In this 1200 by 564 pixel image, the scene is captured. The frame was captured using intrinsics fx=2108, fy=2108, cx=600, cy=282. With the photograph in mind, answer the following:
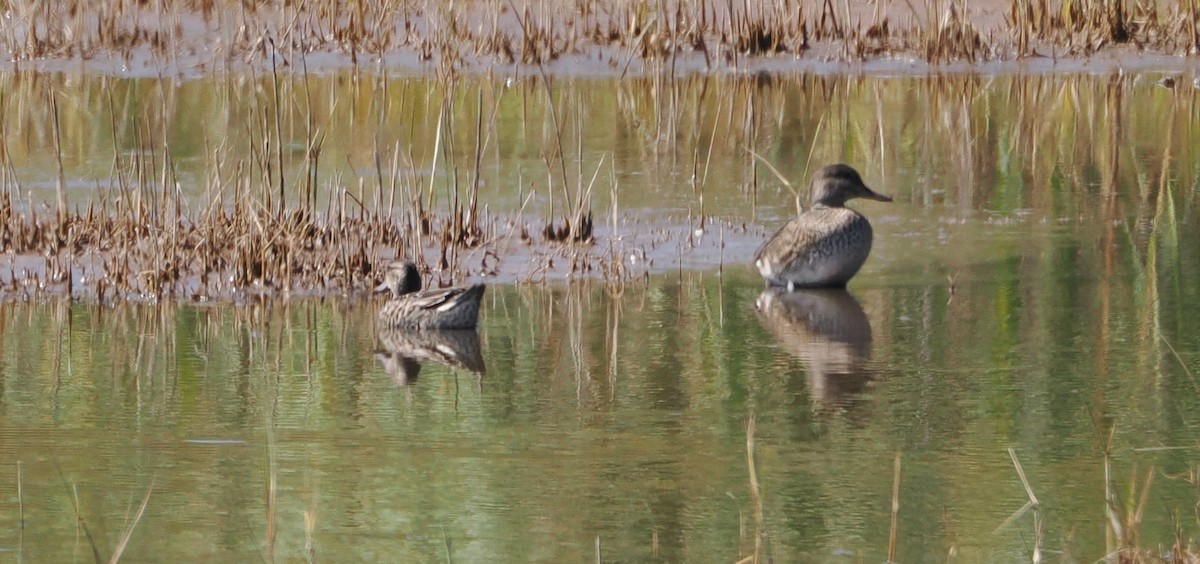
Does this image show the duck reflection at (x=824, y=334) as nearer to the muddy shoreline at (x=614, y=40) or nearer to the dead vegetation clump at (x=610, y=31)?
the muddy shoreline at (x=614, y=40)

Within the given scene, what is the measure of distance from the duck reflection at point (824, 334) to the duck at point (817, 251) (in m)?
0.06

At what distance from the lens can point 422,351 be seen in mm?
7406

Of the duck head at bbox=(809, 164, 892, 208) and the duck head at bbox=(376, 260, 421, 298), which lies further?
the duck head at bbox=(809, 164, 892, 208)

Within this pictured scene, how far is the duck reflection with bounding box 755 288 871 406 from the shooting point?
263 inches

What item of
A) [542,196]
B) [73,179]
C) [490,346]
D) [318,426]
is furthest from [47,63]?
[318,426]

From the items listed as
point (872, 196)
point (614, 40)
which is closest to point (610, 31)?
point (614, 40)

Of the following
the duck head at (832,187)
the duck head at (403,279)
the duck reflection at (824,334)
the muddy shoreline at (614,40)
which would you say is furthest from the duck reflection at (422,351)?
the muddy shoreline at (614,40)

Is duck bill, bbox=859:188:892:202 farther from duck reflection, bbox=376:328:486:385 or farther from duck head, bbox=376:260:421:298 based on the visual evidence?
duck reflection, bbox=376:328:486:385

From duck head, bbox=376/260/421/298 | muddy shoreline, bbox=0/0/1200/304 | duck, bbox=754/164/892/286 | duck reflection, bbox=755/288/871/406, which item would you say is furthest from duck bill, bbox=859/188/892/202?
muddy shoreline, bbox=0/0/1200/304

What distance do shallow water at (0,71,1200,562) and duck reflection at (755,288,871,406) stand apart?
2 cm

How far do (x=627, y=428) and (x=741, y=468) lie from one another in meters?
0.61

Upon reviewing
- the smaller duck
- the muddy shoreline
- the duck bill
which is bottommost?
the smaller duck

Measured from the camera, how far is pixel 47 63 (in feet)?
58.4

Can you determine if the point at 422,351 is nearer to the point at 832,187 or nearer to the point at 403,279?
the point at 403,279
